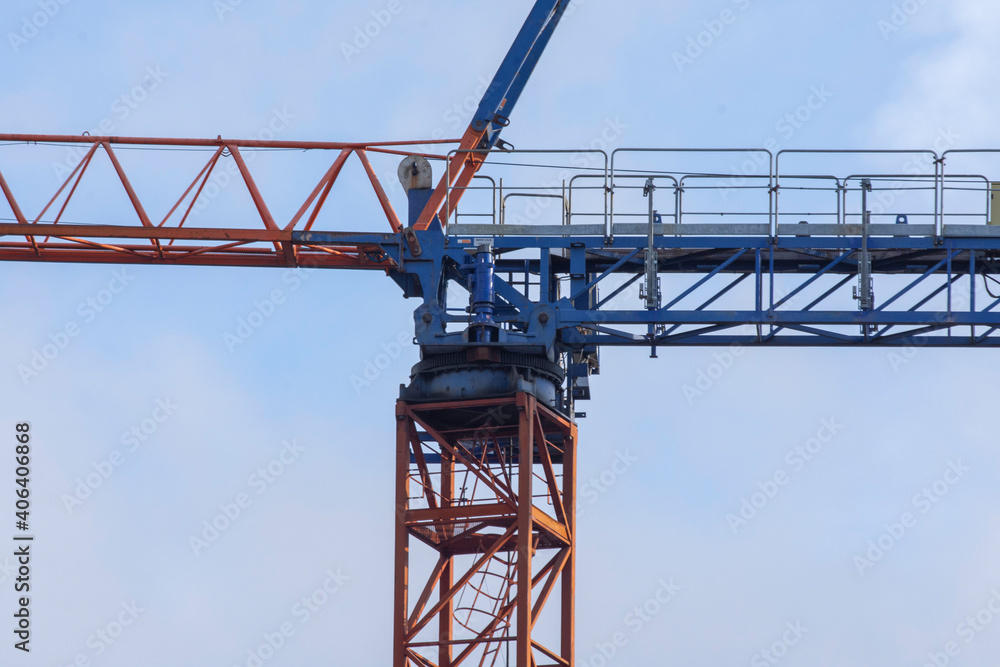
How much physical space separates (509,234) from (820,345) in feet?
23.4

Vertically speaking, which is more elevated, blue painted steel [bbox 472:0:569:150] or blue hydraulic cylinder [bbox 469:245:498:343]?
blue painted steel [bbox 472:0:569:150]

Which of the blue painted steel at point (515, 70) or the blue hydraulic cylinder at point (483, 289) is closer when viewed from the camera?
the blue hydraulic cylinder at point (483, 289)

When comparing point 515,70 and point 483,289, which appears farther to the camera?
point 515,70

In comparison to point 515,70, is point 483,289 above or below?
below

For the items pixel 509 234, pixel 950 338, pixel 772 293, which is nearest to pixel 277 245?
pixel 509 234

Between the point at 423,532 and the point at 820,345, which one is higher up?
the point at 820,345

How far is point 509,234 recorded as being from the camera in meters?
50.8

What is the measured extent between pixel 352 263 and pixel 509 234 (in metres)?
3.65

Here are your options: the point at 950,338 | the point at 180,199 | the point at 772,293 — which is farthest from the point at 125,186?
the point at 950,338

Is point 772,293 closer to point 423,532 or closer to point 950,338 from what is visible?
point 950,338

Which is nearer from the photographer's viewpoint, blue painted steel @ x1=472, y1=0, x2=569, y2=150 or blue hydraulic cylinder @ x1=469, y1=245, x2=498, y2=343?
blue hydraulic cylinder @ x1=469, y1=245, x2=498, y2=343

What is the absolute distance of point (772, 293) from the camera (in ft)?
165

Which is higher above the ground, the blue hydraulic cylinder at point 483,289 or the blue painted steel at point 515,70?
the blue painted steel at point 515,70

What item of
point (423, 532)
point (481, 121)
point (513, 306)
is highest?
point (481, 121)
